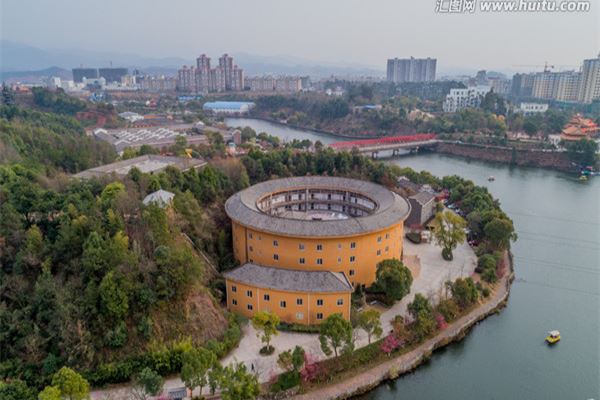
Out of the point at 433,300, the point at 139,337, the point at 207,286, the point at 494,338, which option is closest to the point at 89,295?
the point at 139,337

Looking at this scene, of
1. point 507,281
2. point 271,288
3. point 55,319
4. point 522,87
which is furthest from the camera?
point 522,87

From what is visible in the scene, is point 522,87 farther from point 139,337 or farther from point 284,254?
point 139,337

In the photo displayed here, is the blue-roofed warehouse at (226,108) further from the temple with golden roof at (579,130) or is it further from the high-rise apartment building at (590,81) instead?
the high-rise apartment building at (590,81)

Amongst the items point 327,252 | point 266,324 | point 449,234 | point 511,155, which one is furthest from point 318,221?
point 511,155

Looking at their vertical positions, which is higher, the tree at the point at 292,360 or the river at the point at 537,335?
the tree at the point at 292,360

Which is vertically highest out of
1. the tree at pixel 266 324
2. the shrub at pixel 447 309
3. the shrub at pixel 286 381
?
the tree at pixel 266 324

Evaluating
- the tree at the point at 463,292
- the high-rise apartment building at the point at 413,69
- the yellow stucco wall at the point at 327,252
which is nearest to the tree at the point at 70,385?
the yellow stucco wall at the point at 327,252

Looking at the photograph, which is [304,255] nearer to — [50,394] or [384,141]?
[50,394]
